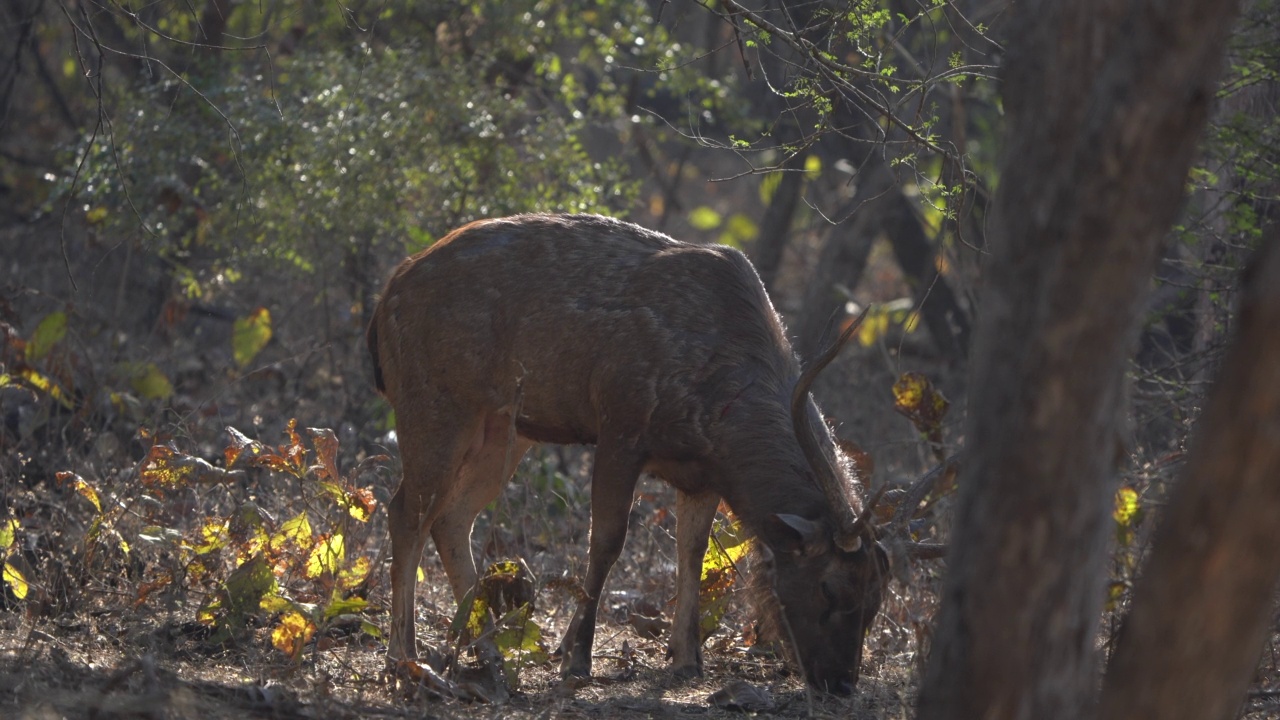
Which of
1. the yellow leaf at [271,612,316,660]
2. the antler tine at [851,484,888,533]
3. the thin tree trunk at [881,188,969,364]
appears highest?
the thin tree trunk at [881,188,969,364]

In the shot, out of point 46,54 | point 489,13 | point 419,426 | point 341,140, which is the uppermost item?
point 46,54

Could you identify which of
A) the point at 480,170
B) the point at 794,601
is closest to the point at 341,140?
the point at 480,170

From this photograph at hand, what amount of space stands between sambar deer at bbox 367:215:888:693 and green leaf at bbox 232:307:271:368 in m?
3.30

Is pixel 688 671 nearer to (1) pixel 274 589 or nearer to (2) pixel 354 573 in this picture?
(2) pixel 354 573

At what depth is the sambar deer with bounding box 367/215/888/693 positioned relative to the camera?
6105 millimetres

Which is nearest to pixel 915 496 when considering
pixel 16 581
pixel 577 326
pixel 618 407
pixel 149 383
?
pixel 618 407

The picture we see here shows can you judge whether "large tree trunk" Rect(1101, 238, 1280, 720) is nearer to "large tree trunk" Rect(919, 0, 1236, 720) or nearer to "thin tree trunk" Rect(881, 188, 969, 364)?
"large tree trunk" Rect(919, 0, 1236, 720)

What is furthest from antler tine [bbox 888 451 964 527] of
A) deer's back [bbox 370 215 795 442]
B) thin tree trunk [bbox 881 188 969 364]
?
thin tree trunk [bbox 881 188 969 364]

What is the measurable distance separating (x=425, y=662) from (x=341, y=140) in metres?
5.38

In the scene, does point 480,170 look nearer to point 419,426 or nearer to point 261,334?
point 261,334

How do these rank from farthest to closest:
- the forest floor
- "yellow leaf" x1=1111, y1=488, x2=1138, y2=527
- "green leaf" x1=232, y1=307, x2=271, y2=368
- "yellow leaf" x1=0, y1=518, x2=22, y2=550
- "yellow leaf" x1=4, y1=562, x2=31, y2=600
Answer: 1. "green leaf" x1=232, y1=307, x2=271, y2=368
2. "yellow leaf" x1=1111, y1=488, x2=1138, y2=527
3. "yellow leaf" x1=0, y1=518, x2=22, y2=550
4. "yellow leaf" x1=4, y1=562, x2=31, y2=600
5. the forest floor

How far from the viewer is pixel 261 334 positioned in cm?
1038

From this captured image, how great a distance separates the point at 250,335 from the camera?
1033cm

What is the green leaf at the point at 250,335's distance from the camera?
33.7 feet
